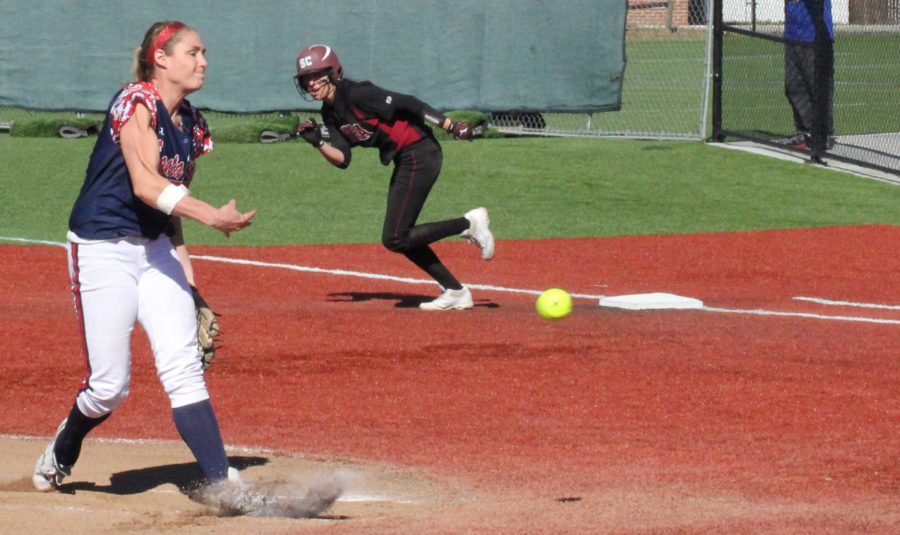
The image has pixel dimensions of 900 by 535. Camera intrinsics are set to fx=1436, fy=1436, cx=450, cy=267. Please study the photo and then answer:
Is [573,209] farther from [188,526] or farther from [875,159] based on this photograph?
[188,526]

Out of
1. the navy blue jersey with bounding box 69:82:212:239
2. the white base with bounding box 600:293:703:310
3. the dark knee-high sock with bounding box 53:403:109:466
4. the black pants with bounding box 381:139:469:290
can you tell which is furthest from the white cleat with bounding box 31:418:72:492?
the white base with bounding box 600:293:703:310

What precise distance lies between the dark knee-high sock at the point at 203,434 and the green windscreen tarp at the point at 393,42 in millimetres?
13745

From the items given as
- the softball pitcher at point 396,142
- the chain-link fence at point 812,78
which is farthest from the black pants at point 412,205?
the chain-link fence at point 812,78

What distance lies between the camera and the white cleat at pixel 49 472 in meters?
5.94

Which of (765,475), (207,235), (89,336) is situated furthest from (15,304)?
(765,475)

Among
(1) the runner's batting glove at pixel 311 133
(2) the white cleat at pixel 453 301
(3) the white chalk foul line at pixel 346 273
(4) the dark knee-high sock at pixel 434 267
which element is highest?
(1) the runner's batting glove at pixel 311 133

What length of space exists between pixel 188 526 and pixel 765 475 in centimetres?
246

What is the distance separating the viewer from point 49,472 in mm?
5945

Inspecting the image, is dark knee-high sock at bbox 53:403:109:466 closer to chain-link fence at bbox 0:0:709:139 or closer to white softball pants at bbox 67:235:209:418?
white softball pants at bbox 67:235:209:418

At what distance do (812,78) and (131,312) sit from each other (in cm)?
1284

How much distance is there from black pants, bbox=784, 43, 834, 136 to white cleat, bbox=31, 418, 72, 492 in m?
12.6

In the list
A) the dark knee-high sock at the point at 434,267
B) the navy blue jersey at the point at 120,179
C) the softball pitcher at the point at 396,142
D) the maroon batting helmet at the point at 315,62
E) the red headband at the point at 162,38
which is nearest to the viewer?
the navy blue jersey at the point at 120,179

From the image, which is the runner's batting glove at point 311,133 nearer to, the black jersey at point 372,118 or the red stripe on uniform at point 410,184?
the black jersey at point 372,118

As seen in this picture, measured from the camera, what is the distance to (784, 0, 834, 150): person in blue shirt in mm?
16656
